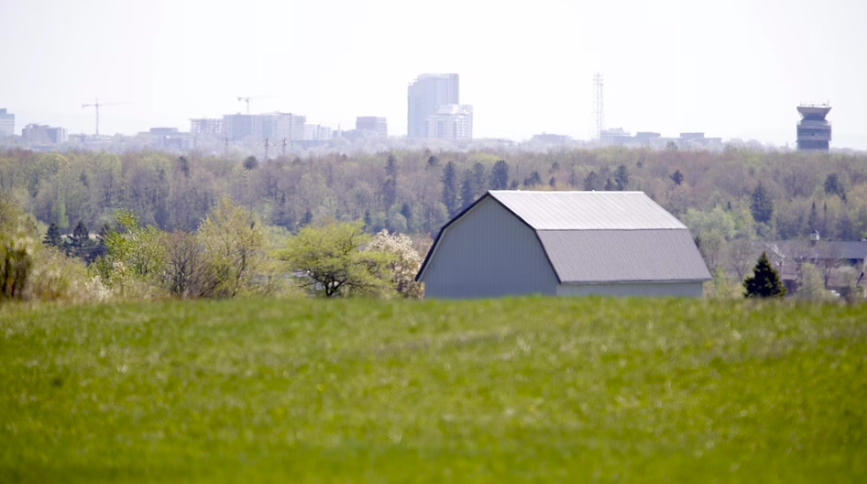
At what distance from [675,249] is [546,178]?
16035cm

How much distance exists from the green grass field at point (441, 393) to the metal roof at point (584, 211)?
18357 mm

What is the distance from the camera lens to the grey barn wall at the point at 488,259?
36250 millimetres

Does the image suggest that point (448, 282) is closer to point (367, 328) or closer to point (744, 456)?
point (367, 328)

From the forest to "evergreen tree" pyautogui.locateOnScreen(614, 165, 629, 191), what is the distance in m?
0.24

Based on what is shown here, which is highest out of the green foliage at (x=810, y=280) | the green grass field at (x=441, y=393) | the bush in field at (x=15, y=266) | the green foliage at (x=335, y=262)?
the bush in field at (x=15, y=266)

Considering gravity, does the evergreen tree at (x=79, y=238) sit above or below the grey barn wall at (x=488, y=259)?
below

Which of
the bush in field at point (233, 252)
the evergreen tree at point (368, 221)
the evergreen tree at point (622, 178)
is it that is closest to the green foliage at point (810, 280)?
the evergreen tree at point (622, 178)

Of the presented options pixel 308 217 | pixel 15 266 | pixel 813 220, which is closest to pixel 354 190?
pixel 308 217

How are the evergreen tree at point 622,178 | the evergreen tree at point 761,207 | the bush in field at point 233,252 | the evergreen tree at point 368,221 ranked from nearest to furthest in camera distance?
the bush in field at point 233,252 → the evergreen tree at point 368,221 → the evergreen tree at point 761,207 → the evergreen tree at point 622,178

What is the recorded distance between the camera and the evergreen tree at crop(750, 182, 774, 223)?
173250mm

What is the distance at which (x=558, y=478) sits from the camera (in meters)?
10.7

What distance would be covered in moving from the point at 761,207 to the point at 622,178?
22789 mm

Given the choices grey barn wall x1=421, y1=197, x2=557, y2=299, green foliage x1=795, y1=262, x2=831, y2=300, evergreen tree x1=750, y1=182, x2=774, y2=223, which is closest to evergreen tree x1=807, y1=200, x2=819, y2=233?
evergreen tree x1=750, y1=182, x2=774, y2=223

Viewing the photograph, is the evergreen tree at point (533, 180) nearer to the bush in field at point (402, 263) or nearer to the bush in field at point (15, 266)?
the bush in field at point (402, 263)
